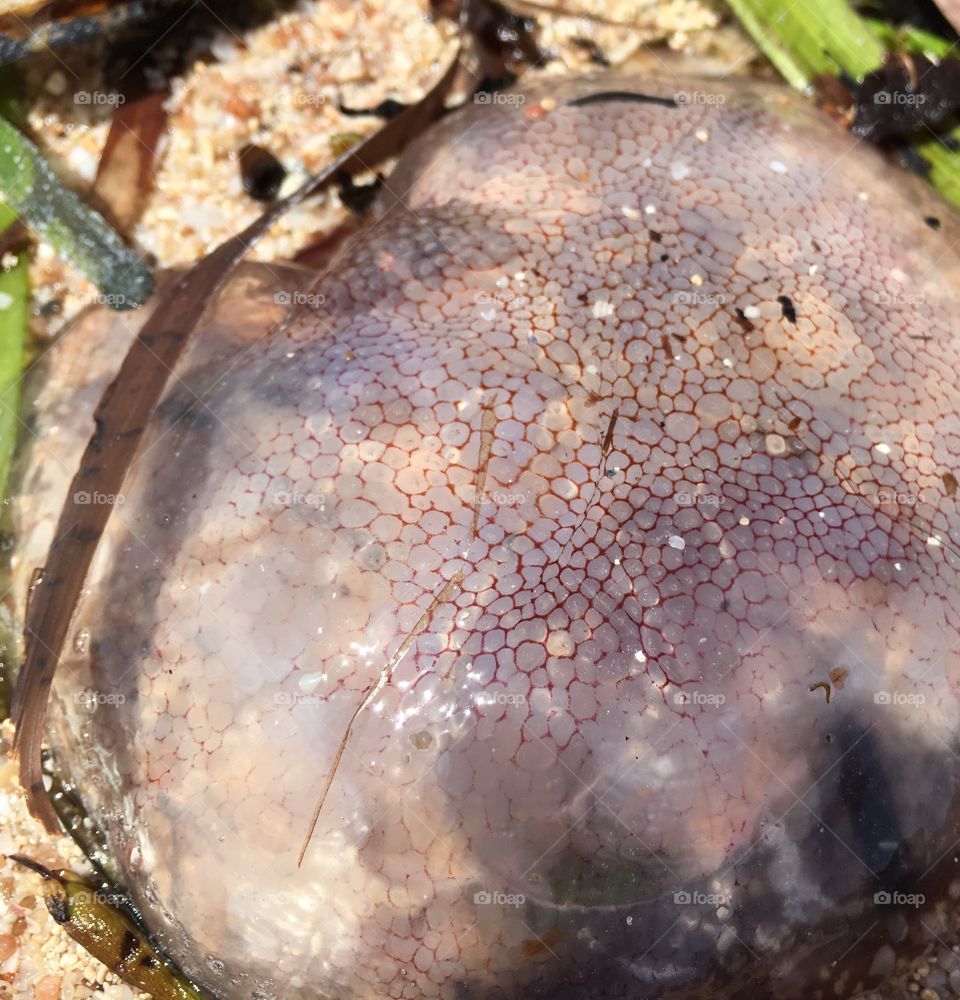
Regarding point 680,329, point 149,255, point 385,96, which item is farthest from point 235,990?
point 385,96

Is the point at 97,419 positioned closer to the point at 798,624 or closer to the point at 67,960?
the point at 67,960

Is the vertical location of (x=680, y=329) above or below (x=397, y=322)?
below

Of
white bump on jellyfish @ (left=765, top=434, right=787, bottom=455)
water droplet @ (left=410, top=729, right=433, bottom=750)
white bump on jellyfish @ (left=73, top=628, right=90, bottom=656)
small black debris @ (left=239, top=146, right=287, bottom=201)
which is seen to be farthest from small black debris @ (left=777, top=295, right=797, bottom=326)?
small black debris @ (left=239, top=146, right=287, bottom=201)

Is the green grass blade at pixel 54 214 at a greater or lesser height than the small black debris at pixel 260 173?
greater

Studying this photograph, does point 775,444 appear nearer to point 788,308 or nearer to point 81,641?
point 788,308

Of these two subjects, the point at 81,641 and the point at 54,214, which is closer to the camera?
the point at 81,641

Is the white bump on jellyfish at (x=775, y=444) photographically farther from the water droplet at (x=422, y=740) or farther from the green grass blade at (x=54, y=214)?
the green grass blade at (x=54, y=214)

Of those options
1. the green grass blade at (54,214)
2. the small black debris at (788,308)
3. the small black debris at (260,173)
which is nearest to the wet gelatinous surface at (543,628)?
the small black debris at (788,308)

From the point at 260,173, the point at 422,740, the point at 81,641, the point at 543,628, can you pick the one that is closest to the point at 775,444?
the point at 543,628
